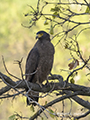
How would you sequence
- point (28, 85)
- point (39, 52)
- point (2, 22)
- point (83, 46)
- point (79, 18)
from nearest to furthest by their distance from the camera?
1. point (28, 85)
2. point (39, 52)
3. point (83, 46)
4. point (79, 18)
5. point (2, 22)

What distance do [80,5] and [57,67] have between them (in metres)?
7.28

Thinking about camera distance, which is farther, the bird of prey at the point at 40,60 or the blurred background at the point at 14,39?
the blurred background at the point at 14,39

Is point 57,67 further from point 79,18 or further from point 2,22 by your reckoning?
point 2,22

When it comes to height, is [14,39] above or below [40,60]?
below

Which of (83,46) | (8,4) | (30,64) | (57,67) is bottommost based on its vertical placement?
(57,67)

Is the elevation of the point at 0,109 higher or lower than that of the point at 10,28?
lower

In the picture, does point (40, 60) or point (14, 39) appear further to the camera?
point (14, 39)

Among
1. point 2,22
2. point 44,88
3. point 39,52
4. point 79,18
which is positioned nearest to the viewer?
point 44,88

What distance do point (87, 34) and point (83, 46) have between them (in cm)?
129

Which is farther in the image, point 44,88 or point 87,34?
point 87,34

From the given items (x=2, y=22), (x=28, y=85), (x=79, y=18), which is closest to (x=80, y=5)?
(x=28, y=85)

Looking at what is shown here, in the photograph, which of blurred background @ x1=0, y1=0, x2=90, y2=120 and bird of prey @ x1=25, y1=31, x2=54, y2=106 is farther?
blurred background @ x1=0, y1=0, x2=90, y2=120

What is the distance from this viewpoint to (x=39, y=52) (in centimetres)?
413

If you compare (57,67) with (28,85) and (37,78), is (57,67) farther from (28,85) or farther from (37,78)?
(28,85)
